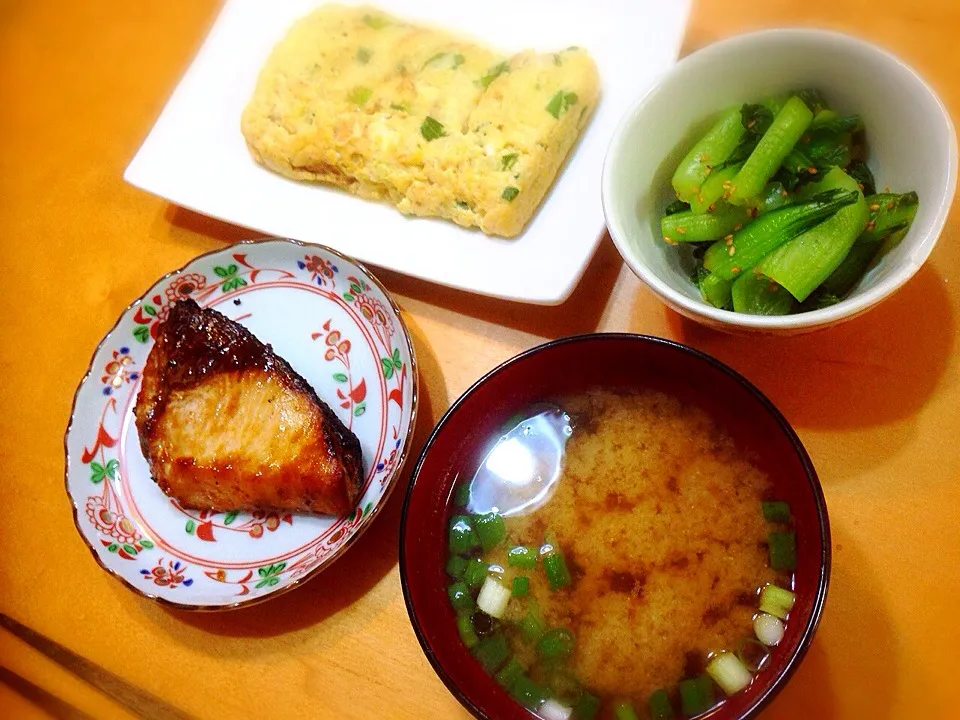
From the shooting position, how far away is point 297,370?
61.4 inches

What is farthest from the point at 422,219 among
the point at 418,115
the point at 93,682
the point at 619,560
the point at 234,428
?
the point at 93,682

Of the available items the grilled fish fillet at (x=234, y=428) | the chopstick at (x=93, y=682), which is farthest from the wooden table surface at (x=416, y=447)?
the grilled fish fillet at (x=234, y=428)

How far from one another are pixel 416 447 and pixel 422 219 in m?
0.47

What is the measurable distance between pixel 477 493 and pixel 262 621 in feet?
1.56

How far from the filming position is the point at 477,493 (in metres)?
1.27

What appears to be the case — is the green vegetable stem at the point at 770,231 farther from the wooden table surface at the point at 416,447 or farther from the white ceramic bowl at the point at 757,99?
the wooden table surface at the point at 416,447

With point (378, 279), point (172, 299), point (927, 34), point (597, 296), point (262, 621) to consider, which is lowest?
point (262, 621)

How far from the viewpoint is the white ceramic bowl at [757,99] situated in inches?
39.6

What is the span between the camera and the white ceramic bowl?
→ 1.00 m

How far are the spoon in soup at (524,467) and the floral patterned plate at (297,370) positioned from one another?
6.3 inches

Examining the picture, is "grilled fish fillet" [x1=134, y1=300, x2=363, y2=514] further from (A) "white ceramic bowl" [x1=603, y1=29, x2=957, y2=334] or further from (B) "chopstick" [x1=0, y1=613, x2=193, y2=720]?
(A) "white ceramic bowl" [x1=603, y1=29, x2=957, y2=334]

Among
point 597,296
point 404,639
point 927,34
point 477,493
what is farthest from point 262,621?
point 927,34

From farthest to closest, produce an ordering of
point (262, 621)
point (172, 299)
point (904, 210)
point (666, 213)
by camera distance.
A: 1. point (172, 299)
2. point (262, 621)
3. point (666, 213)
4. point (904, 210)

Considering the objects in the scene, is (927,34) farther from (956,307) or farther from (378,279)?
(378,279)
